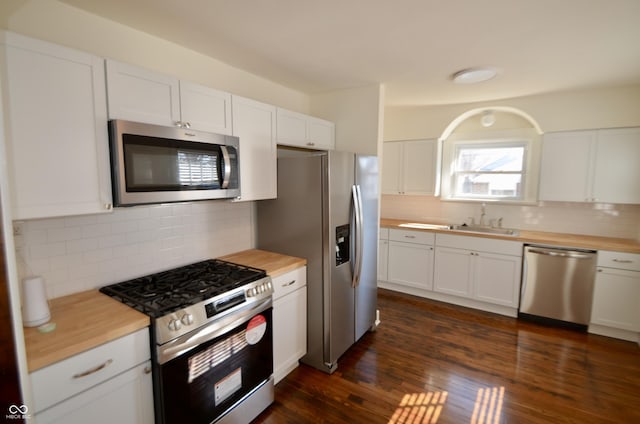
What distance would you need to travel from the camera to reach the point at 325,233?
7.65 feet

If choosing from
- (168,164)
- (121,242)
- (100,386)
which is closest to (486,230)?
(168,164)

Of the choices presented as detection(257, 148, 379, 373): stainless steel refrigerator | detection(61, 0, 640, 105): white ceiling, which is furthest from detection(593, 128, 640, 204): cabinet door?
detection(257, 148, 379, 373): stainless steel refrigerator

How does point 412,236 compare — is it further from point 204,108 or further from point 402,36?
point 204,108

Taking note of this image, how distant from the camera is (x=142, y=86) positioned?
162 centimetres

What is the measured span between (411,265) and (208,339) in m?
2.94

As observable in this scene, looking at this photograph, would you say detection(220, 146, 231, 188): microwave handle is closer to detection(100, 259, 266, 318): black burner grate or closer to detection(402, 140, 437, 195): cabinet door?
detection(100, 259, 266, 318): black burner grate

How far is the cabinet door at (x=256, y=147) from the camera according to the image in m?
2.19

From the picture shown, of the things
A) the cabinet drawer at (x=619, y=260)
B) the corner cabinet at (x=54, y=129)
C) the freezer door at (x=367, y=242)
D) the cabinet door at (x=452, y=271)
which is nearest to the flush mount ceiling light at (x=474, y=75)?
the freezer door at (x=367, y=242)

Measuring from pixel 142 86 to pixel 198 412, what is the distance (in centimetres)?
180

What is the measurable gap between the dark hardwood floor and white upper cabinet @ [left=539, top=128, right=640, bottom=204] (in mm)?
1498

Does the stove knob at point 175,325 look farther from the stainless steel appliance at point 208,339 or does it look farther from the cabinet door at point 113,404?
the cabinet door at point 113,404

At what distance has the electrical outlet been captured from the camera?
58.1 inches

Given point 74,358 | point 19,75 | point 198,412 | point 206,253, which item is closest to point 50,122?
point 19,75

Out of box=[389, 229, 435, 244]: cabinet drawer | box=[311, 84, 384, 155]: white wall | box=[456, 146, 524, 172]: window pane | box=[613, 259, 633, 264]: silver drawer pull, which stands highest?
box=[311, 84, 384, 155]: white wall
